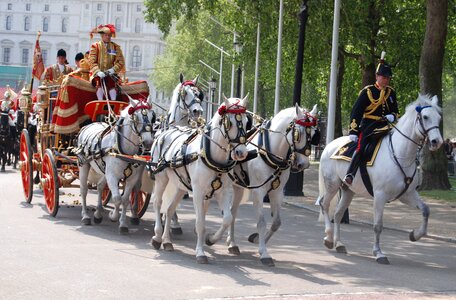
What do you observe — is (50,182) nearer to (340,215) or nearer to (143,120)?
(143,120)

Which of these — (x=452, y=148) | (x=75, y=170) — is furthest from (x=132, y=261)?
(x=452, y=148)

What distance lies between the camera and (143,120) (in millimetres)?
15578

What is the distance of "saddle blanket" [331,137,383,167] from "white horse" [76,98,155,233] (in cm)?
310

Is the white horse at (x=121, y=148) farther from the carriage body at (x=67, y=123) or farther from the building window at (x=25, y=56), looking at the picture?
the building window at (x=25, y=56)

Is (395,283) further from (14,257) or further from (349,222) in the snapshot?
(349,222)

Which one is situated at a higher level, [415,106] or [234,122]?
[415,106]

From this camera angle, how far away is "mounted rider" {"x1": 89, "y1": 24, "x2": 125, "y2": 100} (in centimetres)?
1778

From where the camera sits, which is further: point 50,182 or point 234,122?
point 50,182

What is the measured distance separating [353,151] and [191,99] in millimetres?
2996

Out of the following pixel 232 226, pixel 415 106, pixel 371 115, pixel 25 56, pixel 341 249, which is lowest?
pixel 341 249

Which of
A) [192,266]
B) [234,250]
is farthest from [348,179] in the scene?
[192,266]

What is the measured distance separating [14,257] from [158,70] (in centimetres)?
8646

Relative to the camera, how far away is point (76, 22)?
17462 centimetres

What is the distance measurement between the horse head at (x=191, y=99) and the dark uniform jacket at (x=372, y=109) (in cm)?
273
